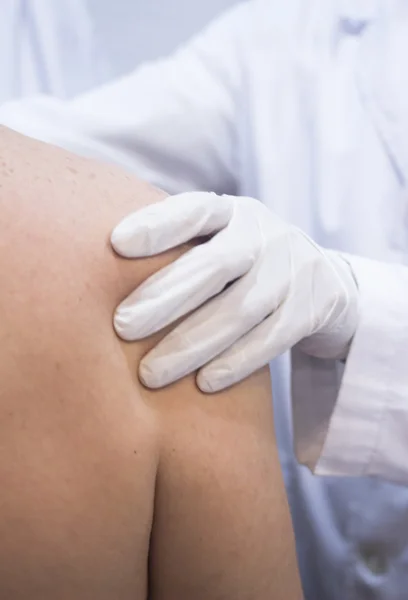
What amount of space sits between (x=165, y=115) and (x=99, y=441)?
69 centimetres

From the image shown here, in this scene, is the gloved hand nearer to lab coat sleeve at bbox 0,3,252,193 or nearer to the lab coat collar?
lab coat sleeve at bbox 0,3,252,193

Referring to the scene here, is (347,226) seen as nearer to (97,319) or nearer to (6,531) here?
(97,319)

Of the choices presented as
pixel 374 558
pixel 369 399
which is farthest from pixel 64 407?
pixel 374 558

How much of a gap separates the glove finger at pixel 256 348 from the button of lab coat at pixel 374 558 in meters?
0.46

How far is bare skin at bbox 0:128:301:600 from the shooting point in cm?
46

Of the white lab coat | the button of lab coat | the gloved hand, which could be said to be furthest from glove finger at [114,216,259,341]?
the button of lab coat

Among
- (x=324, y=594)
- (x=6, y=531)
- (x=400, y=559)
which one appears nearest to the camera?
(x=6, y=531)

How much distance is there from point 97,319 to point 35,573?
0.67ft

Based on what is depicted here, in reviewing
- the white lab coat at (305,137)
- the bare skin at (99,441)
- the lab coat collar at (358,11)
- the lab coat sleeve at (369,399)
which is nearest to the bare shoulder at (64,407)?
the bare skin at (99,441)

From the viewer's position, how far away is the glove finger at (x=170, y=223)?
507 mm

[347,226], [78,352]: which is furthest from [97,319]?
[347,226]

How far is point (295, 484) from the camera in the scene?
0.97 meters

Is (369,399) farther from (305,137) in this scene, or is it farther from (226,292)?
(305,137)

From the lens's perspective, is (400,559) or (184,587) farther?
(400,559)
